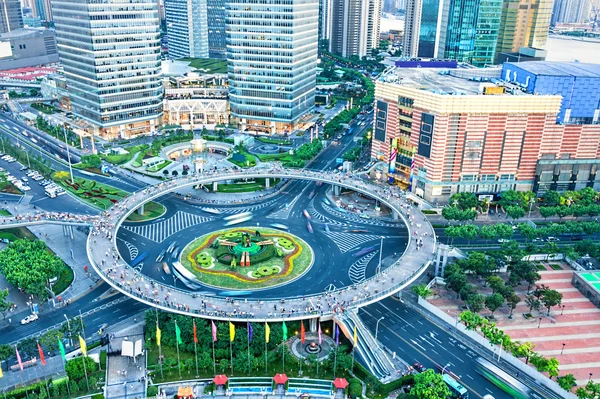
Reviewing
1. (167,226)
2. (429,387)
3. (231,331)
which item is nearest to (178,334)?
(231,331)

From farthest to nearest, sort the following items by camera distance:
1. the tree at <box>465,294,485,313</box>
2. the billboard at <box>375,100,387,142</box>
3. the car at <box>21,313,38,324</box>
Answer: the billboard at <box>375,100,387,142</box> → the tree at <box>465,294,485,313</box> → the car at <box>21,313,38,324</box>

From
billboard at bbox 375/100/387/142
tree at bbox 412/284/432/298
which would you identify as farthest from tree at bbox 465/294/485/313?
billboard at bbox 375/100/387/142

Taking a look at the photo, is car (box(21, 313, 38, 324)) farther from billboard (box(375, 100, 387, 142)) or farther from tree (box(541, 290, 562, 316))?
billboard (box(375, 100, 387, 142))

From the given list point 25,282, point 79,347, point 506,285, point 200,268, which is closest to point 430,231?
point 506,285

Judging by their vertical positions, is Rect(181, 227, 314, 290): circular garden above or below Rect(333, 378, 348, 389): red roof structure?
above

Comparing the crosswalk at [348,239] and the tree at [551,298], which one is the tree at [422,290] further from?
the crosswalk at [348,239]

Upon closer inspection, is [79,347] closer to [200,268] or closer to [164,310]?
[164,310]

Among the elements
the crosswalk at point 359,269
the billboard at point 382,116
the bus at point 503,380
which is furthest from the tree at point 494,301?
the billboard at point 382,116

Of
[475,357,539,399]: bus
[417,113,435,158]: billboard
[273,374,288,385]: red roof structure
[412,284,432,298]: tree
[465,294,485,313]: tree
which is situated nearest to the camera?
[273,374,288,385]: red roof structure
